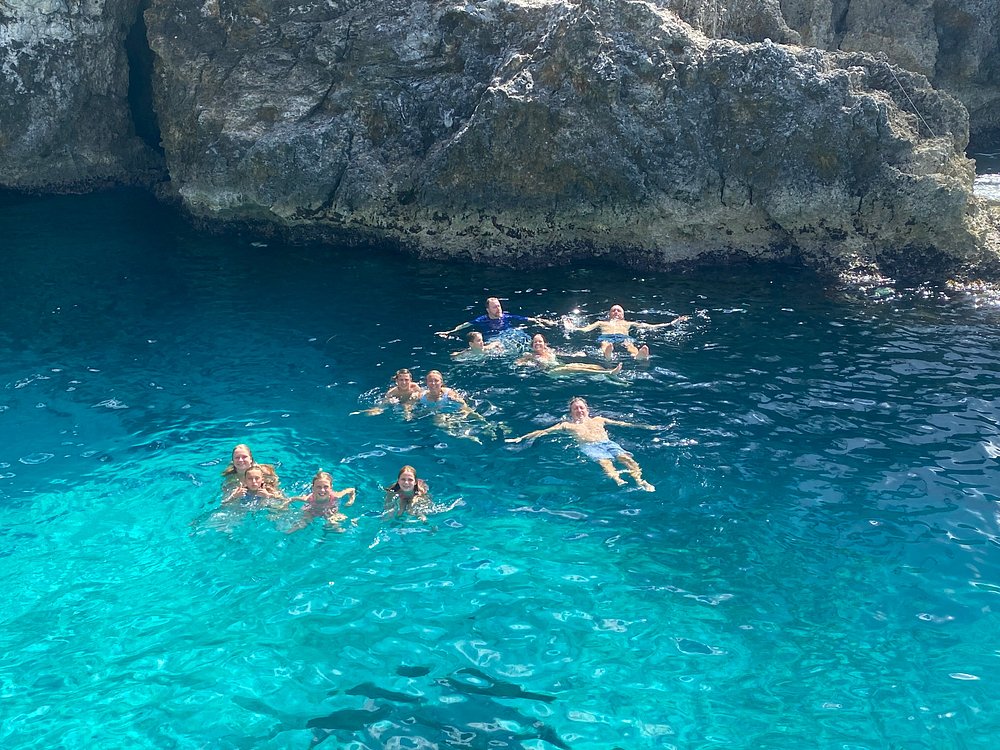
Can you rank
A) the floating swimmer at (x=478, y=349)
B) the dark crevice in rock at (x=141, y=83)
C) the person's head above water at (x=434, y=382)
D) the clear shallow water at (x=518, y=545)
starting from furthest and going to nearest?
1. the dark crevice in rock at (x=141, y=83)
2. the floating swimmer at (x=478, y=349)
3. the person's head above water at (x=434, y=382)
4. the clear shallow water at (x=518, y=545)

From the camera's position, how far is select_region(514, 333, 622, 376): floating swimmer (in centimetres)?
1622

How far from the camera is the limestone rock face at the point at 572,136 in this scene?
2027 cm

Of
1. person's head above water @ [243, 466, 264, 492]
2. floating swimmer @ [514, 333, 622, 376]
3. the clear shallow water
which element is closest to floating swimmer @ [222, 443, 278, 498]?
person's head above water @ [243, 466, 264, 492]

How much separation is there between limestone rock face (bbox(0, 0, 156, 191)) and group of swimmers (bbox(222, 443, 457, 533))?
2122cm

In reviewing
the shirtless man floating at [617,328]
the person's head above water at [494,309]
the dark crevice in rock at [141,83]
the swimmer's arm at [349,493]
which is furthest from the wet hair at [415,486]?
the dark crevice in rock at [141,83]

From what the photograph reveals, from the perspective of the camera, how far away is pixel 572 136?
68.3 feet

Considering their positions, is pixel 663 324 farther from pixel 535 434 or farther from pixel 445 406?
pixel 445 406

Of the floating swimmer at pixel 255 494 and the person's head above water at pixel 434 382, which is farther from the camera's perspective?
the person's head above water at pixel 434 382

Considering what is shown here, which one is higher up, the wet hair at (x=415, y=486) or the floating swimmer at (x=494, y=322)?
the floating swimmer at (x=494, y=322)

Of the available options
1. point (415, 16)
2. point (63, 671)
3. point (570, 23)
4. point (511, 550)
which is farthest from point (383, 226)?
point (63, 671)

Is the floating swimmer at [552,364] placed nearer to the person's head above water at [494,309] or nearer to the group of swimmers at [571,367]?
the group of swimmers at [571,367]


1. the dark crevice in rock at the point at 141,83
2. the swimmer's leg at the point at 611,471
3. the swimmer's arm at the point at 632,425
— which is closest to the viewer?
the swimmer's leg at the point at 611,471

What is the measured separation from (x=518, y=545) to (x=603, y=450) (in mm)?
2643

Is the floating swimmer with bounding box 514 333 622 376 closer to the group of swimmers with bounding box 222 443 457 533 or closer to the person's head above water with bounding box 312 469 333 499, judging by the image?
the group of swimmers with bounding box 222 443 457 533
